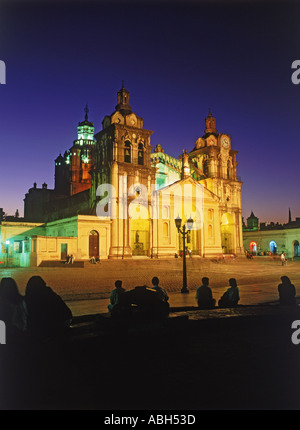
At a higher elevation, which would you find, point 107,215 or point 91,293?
point 107,215

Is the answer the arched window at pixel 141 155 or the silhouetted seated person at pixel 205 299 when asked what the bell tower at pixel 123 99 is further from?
the silhouetted seated person at pixel 205 299

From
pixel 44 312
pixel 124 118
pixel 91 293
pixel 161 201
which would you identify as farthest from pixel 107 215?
pixel 44 312

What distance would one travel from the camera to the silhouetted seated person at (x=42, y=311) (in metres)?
5.00

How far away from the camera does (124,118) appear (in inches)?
1710

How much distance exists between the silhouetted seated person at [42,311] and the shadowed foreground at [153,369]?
0.24 metres

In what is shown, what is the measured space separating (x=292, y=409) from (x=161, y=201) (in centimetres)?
4100

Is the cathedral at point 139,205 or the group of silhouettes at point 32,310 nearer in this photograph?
the group of silhouettes at point 32,310

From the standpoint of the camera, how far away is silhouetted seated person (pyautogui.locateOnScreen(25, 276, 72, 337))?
4996 millimetres

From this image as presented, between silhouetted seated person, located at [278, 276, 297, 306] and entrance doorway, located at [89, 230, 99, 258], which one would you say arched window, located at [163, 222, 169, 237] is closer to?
entrance doorway, located at [89, 230, 99, 258]

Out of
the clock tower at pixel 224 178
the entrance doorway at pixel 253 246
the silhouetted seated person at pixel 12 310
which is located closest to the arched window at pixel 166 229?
the clock tower at pixel 224 178

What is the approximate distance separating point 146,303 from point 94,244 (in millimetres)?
33284

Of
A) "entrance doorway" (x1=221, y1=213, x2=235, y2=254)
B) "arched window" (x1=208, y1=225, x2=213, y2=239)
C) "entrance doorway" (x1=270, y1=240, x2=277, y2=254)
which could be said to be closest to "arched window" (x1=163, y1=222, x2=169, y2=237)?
"arched window" (x1=208, y1=225, x2=213, y2=239)

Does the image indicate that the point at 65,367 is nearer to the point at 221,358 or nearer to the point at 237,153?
the point at 221,358

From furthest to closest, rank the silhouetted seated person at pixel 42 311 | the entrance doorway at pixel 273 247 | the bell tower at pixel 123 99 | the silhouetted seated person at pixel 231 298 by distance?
the entrance doorway at pixel 273 247, the bell tower at pixel 123 99, the silhouetted seated person at pixel 231 298, the silhouetted seated person at pixel 42 311
